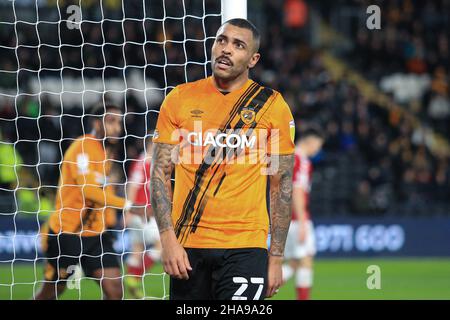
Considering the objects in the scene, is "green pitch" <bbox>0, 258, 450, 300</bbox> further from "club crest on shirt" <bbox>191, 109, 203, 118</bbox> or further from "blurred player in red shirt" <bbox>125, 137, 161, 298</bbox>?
"club crest on shirt" <bbox>191, 109, 203, 118</bbox>

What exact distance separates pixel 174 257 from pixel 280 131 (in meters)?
0.89

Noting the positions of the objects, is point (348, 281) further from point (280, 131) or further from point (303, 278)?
point (280, 131)

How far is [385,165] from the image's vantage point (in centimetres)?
1803

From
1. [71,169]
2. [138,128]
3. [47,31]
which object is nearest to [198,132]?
[71,169]

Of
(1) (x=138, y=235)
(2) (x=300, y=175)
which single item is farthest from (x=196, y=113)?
(1) (x=138, y=235)

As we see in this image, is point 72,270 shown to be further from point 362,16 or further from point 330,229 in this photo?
point 362,16

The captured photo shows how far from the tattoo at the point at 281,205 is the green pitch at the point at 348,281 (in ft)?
15.7

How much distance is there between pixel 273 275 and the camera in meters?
5.00

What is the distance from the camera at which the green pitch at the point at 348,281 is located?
35.1 feet

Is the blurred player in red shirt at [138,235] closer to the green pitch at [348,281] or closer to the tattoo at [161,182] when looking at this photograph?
the green pitch at [348,281]

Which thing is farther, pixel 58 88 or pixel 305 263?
pixel 58 88

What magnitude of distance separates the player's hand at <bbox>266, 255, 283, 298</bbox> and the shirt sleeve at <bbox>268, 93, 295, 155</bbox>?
22.7 inches

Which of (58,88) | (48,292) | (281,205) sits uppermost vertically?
(58,88)

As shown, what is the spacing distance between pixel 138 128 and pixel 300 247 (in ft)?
14.4
